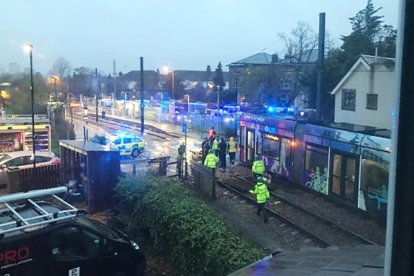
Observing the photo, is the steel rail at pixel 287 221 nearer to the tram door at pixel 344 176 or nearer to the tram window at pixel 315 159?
the tram door at pixel 344 176

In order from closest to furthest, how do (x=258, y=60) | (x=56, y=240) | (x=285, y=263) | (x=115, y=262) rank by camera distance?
(x=285, y=263) < (x=56, y=240) < (x=115, y=262) < (x=258, y=60)

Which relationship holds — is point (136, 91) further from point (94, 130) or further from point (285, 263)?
point (285, 263)

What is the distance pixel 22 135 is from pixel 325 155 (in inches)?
679

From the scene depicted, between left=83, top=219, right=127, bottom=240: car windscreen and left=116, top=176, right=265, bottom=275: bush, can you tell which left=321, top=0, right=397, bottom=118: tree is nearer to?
left=116, top=176, right=265, bottom=275: bush

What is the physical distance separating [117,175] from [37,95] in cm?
3276

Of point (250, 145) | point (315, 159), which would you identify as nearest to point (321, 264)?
point (315, 159)

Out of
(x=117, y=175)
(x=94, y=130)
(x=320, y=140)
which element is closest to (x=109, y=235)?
(x=117, y=175)

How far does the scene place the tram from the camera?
78.6ft

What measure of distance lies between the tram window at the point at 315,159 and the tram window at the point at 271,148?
1.98m

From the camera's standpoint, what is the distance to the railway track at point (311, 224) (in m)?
10.5

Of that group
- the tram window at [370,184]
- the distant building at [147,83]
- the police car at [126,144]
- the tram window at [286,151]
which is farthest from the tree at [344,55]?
the distant building at [147,83]

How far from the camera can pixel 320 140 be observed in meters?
14.0

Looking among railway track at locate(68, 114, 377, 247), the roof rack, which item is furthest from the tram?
the roof rack

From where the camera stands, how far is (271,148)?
17.3 metres
